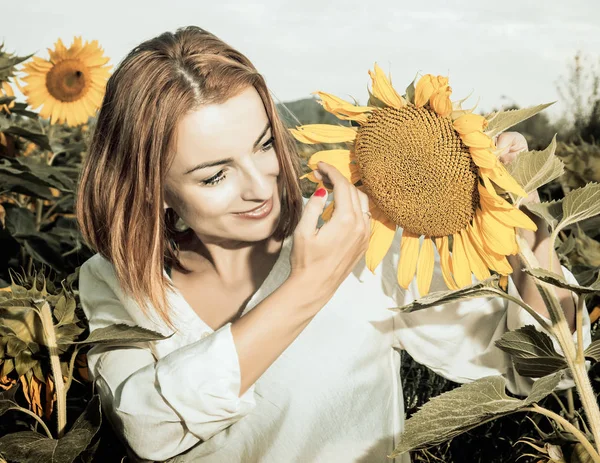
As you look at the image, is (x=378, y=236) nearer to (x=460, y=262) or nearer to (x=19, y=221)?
(x=460, y=262)

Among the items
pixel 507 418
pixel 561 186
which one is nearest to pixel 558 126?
pixel 561 186

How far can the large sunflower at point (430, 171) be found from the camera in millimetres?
→ 885

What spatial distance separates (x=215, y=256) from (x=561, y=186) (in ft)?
3.53

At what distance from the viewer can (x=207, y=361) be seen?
112cm

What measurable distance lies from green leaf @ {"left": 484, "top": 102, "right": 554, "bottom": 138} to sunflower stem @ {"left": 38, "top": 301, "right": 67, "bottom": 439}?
2.36ft

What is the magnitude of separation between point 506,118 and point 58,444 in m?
0.75

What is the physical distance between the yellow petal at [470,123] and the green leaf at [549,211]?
12 centimetres

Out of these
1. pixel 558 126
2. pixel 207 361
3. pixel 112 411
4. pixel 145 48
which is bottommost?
pixel 558 126

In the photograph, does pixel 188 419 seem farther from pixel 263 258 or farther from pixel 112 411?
pixel 263 258

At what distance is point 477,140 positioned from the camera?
2.82 ft

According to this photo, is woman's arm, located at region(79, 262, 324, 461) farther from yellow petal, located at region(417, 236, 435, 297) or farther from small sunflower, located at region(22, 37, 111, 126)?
small sunflower, located at region(22, 37, 111, 126)

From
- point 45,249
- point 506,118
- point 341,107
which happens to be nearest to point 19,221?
point 45,249

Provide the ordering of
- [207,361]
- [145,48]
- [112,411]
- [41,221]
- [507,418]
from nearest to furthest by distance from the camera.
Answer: [207,361]
[112,411]
[145,48]
[507,418]
[41,221]

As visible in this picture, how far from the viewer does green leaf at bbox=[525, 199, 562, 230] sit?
2.99 ft
